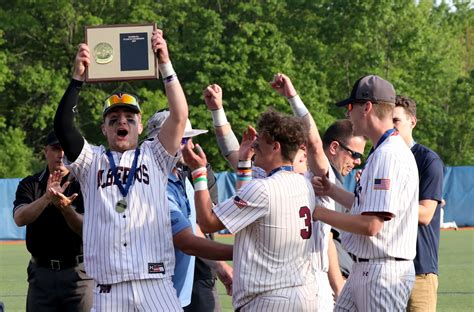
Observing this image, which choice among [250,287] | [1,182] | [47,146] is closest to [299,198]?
[250,287]

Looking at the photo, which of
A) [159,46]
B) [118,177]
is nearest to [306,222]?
[118,177]

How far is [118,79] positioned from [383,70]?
139 feet

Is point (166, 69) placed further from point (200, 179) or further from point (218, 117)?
point (218, 117)

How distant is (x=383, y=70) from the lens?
156 ft

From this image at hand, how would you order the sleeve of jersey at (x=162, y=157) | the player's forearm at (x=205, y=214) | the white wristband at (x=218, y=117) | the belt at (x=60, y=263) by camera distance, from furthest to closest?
the belt at (x=60, y=263) < the white wristband at (x=218, y=117) < the sleeve of jersey at (x=162, y=157) < the player's forearm at (x=205, y=214)

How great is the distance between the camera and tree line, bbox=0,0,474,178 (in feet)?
139

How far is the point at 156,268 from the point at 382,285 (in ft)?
4.84

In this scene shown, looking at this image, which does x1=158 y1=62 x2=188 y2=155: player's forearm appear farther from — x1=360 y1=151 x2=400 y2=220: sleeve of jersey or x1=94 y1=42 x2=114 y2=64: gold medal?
x1=360 y1=151 x2=400 y2=220: sleeve of jersey

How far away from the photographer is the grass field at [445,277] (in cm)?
1291

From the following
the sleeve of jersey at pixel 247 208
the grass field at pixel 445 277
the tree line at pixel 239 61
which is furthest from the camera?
the tree line at pixel 239 61

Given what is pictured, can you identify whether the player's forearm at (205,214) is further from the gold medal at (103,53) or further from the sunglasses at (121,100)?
the gold medal at (103,53)

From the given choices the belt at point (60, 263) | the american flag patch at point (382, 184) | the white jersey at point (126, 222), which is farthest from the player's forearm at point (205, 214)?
the belt at point (60, 263)

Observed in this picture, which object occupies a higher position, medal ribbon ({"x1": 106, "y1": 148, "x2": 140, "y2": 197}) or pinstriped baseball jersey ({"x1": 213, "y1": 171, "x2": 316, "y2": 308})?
medal ribbon ({"x1": 106, "y1": 148, "x2": 140, "y2": 197})

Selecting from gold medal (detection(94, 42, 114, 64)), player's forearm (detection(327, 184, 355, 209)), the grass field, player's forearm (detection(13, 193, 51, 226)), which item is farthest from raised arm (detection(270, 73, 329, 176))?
the grass field
